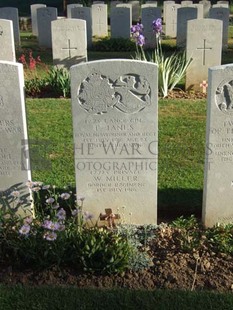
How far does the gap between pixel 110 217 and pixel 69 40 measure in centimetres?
631

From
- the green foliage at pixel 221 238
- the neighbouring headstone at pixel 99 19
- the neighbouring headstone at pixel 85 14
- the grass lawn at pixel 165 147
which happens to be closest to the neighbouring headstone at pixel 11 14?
the neighbouring headstone at pixel 85 14

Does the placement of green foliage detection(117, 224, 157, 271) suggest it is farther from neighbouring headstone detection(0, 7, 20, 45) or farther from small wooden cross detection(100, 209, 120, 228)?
neighbouring headstone detection(0, 7, 20, 45)

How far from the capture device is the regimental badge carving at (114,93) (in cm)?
430

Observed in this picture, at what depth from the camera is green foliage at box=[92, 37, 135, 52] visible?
49.1ft

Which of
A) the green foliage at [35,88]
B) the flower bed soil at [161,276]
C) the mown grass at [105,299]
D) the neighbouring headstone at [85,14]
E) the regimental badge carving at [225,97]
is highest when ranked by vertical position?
the neighbouring headstone at [85,14]

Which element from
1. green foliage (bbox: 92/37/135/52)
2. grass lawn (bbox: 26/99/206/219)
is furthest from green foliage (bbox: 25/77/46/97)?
green foliage (bbox: 92/37/135/52)

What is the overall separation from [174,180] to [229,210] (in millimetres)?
1124

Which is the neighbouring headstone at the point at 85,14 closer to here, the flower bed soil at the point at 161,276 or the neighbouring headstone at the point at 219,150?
the neighbouring headstone at the point at 219,150

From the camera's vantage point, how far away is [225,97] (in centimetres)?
431

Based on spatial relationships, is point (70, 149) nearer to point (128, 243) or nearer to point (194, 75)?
point (128, 243)

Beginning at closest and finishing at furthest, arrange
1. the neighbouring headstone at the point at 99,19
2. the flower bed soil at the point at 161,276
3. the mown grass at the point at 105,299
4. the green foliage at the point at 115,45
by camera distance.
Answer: the mown grass at the point at 105,299
the flower bed soil at the point at 161,276
the green foliage at the point at 115,45
the neighbouring headstone at the point at 99,19

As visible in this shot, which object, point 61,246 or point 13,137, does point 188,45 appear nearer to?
point 13,137

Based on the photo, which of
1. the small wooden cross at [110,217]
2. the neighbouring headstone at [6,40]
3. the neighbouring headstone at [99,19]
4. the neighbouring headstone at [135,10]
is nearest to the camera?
the small wooden cross at [110,217]

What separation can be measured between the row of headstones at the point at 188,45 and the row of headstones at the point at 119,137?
17.8 ft
